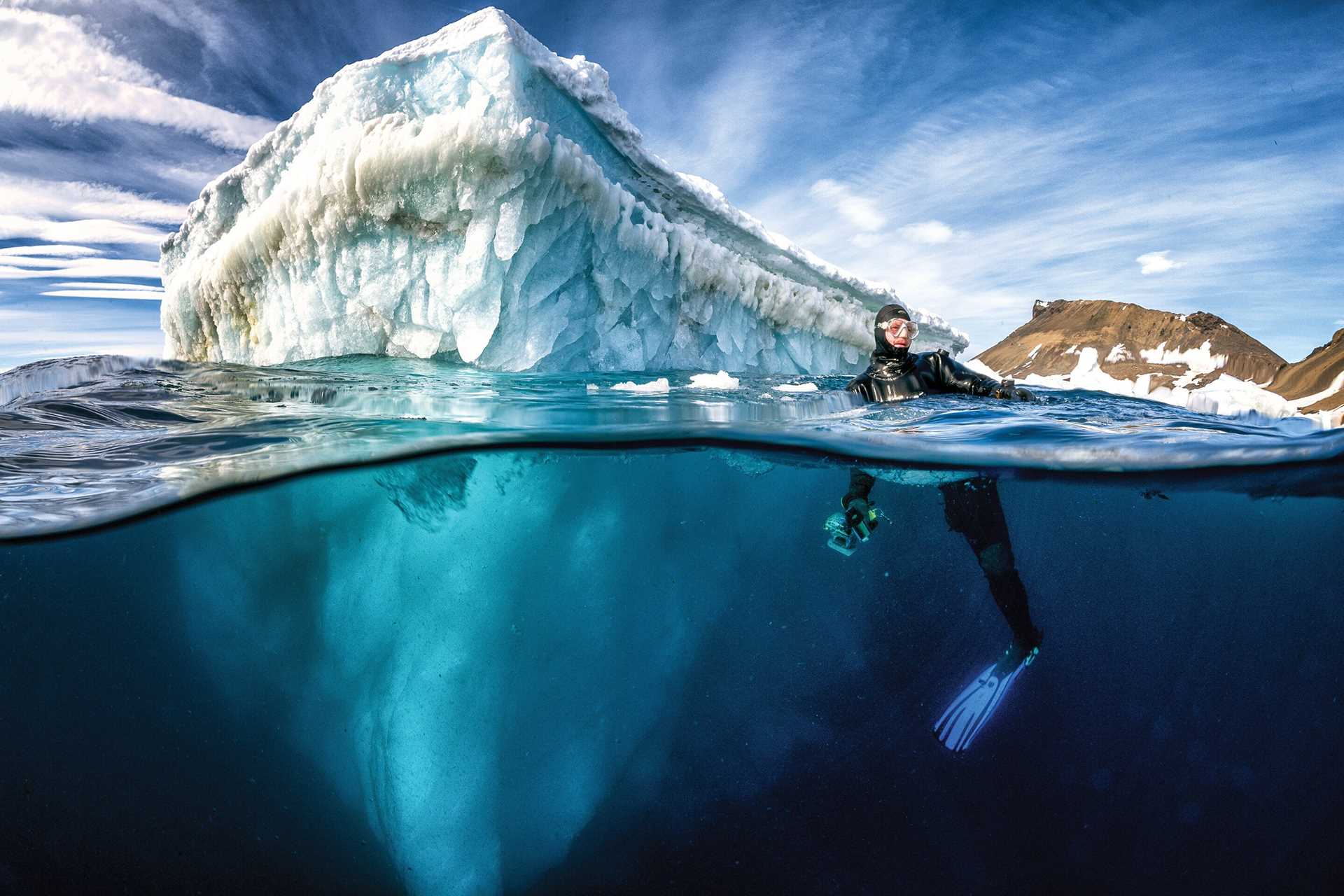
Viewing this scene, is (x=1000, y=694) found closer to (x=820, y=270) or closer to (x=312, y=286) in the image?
(x=820, y=270)

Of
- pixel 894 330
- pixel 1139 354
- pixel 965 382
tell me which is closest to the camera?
pixel 894 330

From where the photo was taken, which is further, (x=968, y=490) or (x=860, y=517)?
(x=968, y=490)

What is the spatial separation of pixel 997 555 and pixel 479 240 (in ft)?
25.0

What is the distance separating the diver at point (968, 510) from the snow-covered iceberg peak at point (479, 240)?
16.1 ft

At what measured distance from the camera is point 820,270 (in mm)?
11883

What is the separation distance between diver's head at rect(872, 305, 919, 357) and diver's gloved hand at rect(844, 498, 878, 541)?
6.48ft

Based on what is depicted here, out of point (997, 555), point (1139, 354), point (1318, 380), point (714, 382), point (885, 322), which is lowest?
point (997, 555)

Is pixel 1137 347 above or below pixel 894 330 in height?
above

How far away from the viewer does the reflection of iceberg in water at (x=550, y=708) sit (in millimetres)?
5977

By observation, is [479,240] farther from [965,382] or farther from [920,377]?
[965,382]

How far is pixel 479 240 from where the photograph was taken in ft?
30.3

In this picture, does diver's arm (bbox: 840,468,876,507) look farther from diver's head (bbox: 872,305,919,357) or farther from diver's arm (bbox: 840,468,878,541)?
diver's head (bbox: 872,305,919,357)

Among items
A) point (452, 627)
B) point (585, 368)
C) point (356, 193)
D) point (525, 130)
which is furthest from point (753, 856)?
point (356, 193)

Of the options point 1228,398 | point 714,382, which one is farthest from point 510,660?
point 1228,398
